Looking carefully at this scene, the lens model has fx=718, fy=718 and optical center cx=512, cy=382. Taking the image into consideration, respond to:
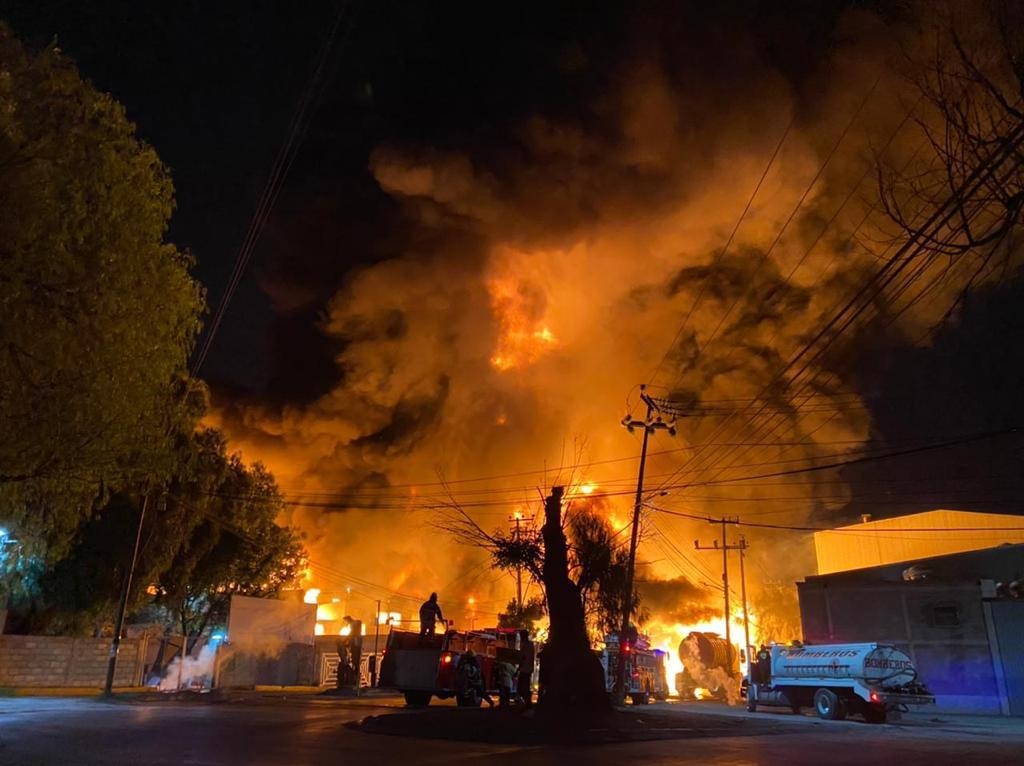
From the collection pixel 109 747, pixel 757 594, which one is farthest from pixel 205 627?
pixel 757 594

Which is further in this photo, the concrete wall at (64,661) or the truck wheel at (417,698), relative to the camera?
the concrete wall at (64,661)

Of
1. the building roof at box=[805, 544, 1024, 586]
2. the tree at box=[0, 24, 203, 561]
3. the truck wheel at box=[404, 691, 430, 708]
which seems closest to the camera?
the tree at box=[0, 24, 203, 561]

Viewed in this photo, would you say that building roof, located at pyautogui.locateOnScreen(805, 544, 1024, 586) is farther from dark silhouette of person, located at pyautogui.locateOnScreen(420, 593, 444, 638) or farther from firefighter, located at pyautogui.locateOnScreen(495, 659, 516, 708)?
dark silhouette of person, located at pyautogui.locateOnScreen(420, 593, 444, 638)

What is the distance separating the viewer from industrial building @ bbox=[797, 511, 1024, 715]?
27.9 metres

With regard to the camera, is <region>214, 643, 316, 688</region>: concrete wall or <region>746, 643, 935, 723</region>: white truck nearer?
<region>746, 643, 935, 723</region>: white truck

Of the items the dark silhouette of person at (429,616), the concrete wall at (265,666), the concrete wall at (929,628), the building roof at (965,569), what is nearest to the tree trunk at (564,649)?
the dark silhouette of person at (429,616)

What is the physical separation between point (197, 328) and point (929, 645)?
31608 mm

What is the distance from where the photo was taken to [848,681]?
878 inches

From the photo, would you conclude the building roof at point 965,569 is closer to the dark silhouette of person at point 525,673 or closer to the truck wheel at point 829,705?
the truck wheel at point 829,705

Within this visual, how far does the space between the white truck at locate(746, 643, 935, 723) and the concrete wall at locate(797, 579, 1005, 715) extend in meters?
6.97

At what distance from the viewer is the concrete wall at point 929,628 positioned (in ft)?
93.1

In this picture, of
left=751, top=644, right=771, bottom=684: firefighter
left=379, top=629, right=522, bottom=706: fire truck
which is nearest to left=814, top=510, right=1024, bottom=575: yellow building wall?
left=751, top=644, right=771, bottom=684: firefighter

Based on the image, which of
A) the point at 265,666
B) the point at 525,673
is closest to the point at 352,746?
the point at 525,673

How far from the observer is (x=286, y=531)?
1603 inches
